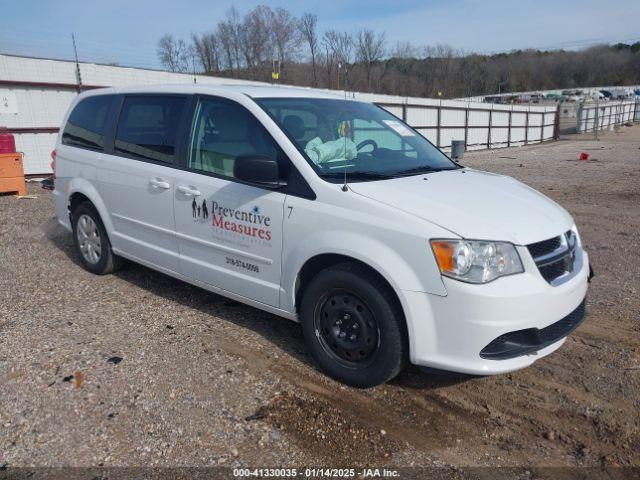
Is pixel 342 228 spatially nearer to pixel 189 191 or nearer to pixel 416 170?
pixel 416 170

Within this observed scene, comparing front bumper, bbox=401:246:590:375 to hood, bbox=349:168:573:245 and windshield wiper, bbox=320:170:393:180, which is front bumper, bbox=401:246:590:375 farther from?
windshield wiper, bbox=320:170:393:180

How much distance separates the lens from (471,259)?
2.88 metres

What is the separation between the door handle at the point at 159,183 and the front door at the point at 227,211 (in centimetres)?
13

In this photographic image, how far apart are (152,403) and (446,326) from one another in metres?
1.84

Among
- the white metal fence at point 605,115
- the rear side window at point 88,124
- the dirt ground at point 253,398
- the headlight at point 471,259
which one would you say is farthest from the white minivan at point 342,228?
the white metal fence at point 605,115

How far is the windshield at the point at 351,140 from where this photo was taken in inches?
143

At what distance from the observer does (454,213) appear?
3078mm

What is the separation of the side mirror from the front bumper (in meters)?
1.20

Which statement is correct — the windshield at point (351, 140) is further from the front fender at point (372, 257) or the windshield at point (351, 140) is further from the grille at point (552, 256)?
the grille at point (552, 256)

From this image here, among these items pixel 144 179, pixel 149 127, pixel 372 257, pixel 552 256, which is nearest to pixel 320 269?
pixel 372 257

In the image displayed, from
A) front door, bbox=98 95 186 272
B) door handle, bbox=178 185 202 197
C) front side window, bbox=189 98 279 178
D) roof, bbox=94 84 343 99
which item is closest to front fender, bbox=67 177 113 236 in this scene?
front door, bbox=98 95 186 272

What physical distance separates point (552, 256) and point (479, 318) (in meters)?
0.70

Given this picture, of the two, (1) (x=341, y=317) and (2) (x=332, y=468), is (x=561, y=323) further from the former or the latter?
(2) (x=332, y=468)

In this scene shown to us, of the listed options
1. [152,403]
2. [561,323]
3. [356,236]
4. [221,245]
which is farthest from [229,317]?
[561,323]
